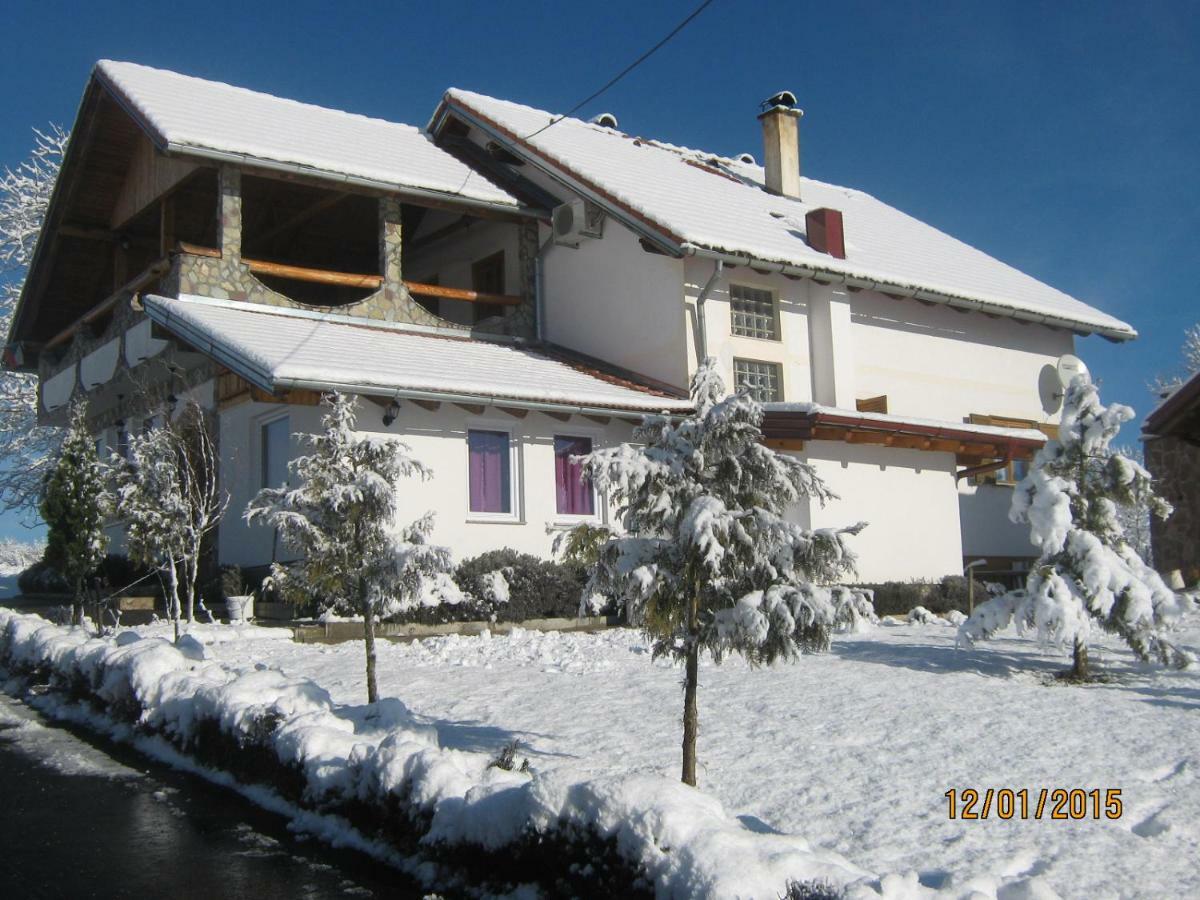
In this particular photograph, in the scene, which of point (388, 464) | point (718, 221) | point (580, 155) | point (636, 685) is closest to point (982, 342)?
point (718, 221)

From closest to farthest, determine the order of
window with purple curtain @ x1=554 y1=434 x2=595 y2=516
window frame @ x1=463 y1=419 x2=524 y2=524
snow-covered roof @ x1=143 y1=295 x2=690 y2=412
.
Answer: snow-covered roof @ x1=143 y1=295 x2=690 y2=412
window frame @ x1=463 y1=419 x2=524 y2=524
window with purple curtain @ x1=554 y1=434 x2=595 y2=516

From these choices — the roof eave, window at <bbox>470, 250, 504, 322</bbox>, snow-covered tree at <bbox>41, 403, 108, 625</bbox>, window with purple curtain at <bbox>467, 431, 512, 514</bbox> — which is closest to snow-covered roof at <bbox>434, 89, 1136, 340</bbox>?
the roof eave

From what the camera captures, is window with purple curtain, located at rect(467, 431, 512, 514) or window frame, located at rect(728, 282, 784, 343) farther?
window frame, located at rect(728, 282, 784, 343)

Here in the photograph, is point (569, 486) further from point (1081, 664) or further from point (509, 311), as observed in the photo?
point (1081, 664)

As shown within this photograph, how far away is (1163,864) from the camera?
20.7 feet

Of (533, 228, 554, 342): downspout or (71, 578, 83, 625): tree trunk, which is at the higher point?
(533, 228, 554, 342): downspout

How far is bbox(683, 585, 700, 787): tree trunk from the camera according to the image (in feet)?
24.1

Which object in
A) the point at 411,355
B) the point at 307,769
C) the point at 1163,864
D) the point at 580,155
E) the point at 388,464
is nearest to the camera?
the point at 1163,864

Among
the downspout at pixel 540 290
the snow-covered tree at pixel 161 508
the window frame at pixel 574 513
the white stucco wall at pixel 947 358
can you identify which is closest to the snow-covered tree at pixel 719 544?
the snow-covered tree at pixel 161 508

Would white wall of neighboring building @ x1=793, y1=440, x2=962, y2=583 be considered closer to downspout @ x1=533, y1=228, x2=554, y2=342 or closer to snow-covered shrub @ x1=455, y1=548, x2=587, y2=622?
snow-covered shrub @ x1=455, y1=548, x2=587, y2=622

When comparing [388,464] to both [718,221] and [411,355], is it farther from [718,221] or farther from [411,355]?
[718,221]

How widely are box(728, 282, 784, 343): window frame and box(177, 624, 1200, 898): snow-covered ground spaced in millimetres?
7905

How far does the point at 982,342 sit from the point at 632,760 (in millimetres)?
18220

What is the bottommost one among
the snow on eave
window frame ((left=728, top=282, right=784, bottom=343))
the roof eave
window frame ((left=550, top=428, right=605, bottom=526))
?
window frame ((left=550, top=428, right=605, bottom=526))
